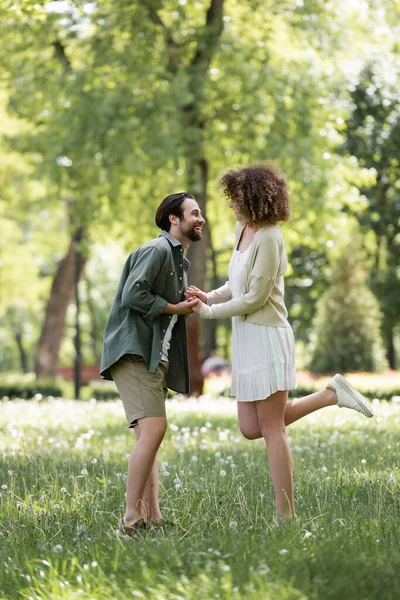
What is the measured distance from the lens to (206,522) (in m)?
5.50

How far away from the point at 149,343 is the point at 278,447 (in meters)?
1.01

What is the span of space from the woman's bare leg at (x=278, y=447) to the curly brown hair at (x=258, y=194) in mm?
1092

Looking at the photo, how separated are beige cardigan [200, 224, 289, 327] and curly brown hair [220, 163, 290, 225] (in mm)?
94

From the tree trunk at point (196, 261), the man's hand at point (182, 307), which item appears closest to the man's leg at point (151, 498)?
the man's hand at point (182, 307)

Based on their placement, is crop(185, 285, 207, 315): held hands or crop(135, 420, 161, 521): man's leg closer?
crop(135, 420, 161, 521): man's leg

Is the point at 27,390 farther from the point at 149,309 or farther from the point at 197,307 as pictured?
the point at 149,309

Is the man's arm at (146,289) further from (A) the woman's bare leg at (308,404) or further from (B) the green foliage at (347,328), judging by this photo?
(B) the green foliage at (347,328)

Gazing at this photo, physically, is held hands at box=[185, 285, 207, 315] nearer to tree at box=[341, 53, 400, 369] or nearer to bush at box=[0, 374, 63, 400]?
tree at box=[341, 53, 400, 369]

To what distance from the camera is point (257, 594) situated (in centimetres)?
363

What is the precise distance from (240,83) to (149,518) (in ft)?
45.3

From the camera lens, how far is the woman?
548 centimetres

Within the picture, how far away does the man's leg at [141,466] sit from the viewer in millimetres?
5438

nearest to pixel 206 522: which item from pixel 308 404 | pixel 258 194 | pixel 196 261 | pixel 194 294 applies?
pixel 308 404

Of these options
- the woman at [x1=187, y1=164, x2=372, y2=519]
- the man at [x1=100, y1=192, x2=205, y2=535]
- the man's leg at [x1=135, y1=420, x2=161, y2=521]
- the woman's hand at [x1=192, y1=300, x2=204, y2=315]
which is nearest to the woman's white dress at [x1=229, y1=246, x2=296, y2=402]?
the woman at [x1=187, y1=164, x2=372, y2=519]
